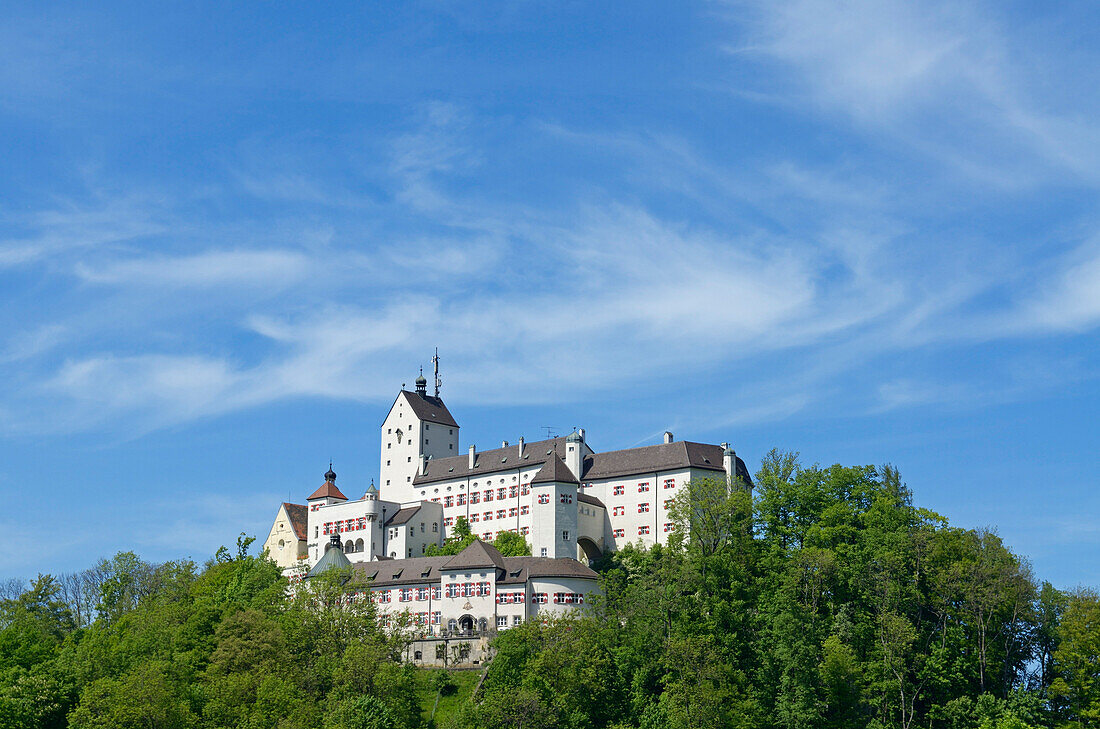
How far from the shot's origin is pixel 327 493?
4491 inches

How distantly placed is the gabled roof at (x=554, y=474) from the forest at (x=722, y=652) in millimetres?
11834

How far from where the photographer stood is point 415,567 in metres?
90.2

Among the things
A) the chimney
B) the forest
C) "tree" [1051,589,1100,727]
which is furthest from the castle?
"tree" [1051,589,1100,727]

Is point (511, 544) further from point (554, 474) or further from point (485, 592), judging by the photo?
point (485, 592)

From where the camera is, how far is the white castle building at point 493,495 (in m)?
92.6

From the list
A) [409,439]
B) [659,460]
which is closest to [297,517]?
[409,439]

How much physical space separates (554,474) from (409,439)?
2323cm

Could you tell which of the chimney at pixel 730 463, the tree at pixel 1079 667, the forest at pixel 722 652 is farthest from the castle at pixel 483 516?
the tree at pixel 1079 667

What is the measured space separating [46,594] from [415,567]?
33.7 m

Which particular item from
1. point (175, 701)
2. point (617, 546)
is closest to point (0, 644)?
point (175, 701)

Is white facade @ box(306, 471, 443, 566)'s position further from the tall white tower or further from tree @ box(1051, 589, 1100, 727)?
tree @ box(1051, 589, 1100, 727)

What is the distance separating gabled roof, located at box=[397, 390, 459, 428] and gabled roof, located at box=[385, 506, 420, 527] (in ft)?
37.0

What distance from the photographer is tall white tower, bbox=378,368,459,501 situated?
361 feet

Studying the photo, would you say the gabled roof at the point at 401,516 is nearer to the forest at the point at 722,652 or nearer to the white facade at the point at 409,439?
the white facade at the point at 409,439
